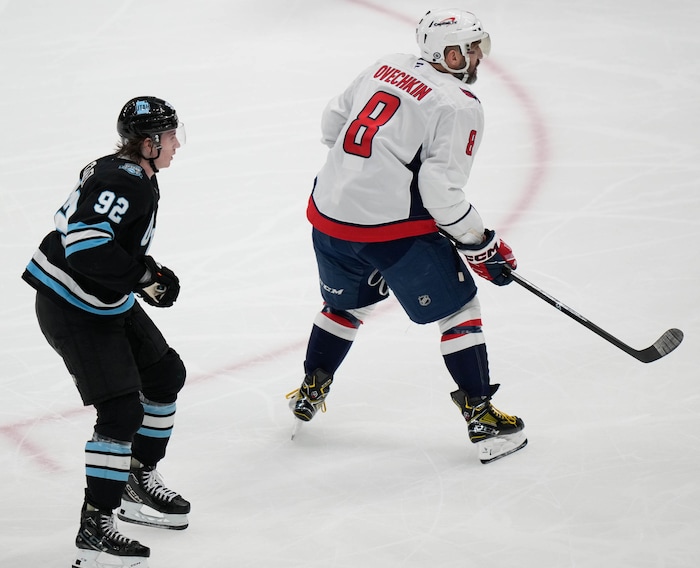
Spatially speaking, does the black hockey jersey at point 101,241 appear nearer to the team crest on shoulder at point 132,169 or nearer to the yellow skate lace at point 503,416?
the team crest on shoulder at point 132,169

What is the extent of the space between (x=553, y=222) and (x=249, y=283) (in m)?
1.31

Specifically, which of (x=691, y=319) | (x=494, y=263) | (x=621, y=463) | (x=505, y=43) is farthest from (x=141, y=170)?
(x=505, y=43)

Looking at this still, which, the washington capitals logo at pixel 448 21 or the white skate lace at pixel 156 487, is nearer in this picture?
the white skate lace at pixel 156 487

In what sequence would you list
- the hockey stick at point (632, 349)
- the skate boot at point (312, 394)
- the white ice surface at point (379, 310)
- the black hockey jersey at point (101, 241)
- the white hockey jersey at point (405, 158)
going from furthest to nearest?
the skate boot at point (312, 394) < the hockey stick at point (632, 349) < the white hockey jersey at point (405, 158) < the white ice surface at point (379, 310) < the black hockey jersey at point (101, 241)

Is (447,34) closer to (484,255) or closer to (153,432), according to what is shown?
(484,255)

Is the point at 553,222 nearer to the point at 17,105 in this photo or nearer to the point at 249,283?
the point at 249,283

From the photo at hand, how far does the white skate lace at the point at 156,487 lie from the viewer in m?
2.83

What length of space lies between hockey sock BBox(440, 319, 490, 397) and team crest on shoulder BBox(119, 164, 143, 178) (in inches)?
40.7

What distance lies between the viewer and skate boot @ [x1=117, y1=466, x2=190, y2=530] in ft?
9.23

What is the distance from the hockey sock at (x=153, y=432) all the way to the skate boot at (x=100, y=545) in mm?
296

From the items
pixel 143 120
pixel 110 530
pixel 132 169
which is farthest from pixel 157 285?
pixel 110 530

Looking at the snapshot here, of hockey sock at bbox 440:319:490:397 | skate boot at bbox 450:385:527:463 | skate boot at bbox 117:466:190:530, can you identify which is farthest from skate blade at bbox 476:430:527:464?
skate boot at bbox 117:466:190:530

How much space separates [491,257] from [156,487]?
3.68 feet

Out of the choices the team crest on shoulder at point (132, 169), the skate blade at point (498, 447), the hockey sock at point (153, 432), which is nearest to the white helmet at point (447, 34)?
the team crest on shoulder at point (132, 169)
